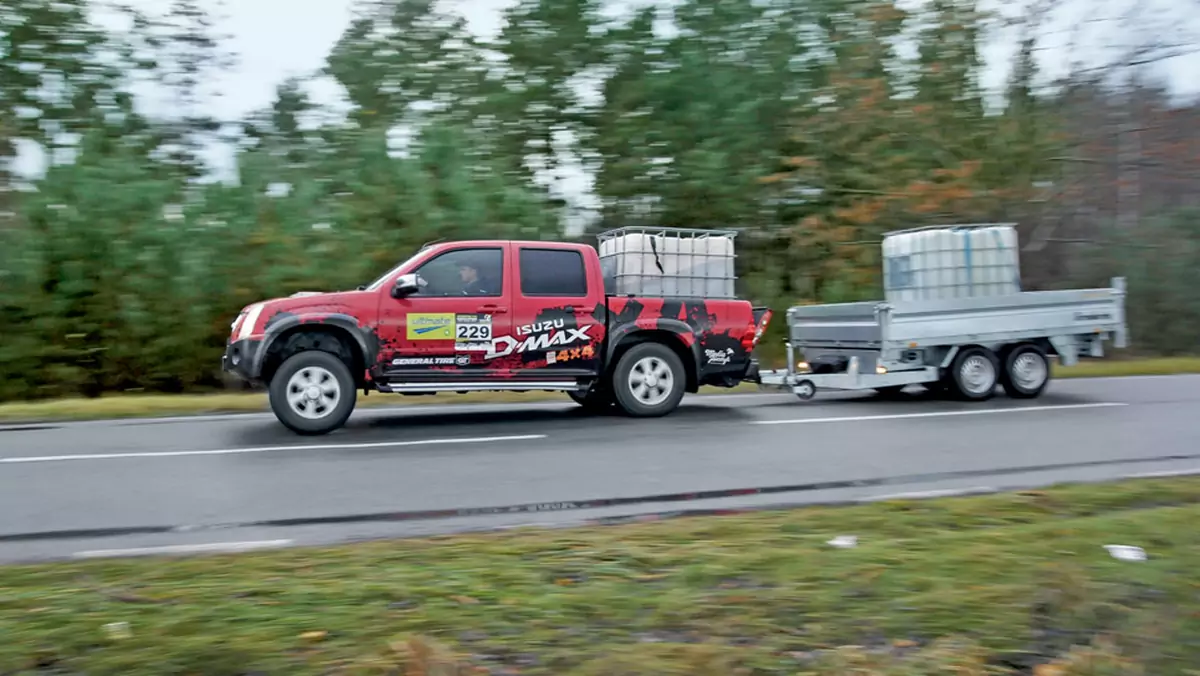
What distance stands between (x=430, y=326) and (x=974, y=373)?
7043mm

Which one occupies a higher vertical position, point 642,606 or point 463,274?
point 463,274

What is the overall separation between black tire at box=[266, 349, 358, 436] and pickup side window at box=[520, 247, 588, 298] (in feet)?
6.89

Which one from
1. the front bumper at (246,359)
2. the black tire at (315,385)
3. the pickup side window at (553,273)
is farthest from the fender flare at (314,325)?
the pickup side window at (553,273)

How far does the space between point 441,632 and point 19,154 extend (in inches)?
651

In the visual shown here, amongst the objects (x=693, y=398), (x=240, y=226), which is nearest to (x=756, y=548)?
(x=693, y=398)

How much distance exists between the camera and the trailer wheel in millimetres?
13508

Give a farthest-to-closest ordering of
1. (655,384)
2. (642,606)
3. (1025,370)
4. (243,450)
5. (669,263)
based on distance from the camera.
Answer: (1025,370) → (669,263) → (655,384) → (243,450) → (642,606)

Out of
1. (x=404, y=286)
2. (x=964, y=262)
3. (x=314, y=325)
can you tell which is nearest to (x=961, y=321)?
(x=964, y=262)

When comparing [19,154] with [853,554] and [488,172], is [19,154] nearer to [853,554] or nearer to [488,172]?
[488,172]

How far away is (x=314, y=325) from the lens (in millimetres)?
10562

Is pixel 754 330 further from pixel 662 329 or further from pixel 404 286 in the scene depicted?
pixel 404 286

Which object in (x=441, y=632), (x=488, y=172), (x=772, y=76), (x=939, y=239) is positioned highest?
(x=772, y=76)

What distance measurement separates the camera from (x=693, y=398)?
14398mm

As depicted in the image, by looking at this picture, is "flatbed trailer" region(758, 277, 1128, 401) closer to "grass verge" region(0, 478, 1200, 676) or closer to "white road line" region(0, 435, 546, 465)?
"white road line" region(0, 435, 546, 465)
